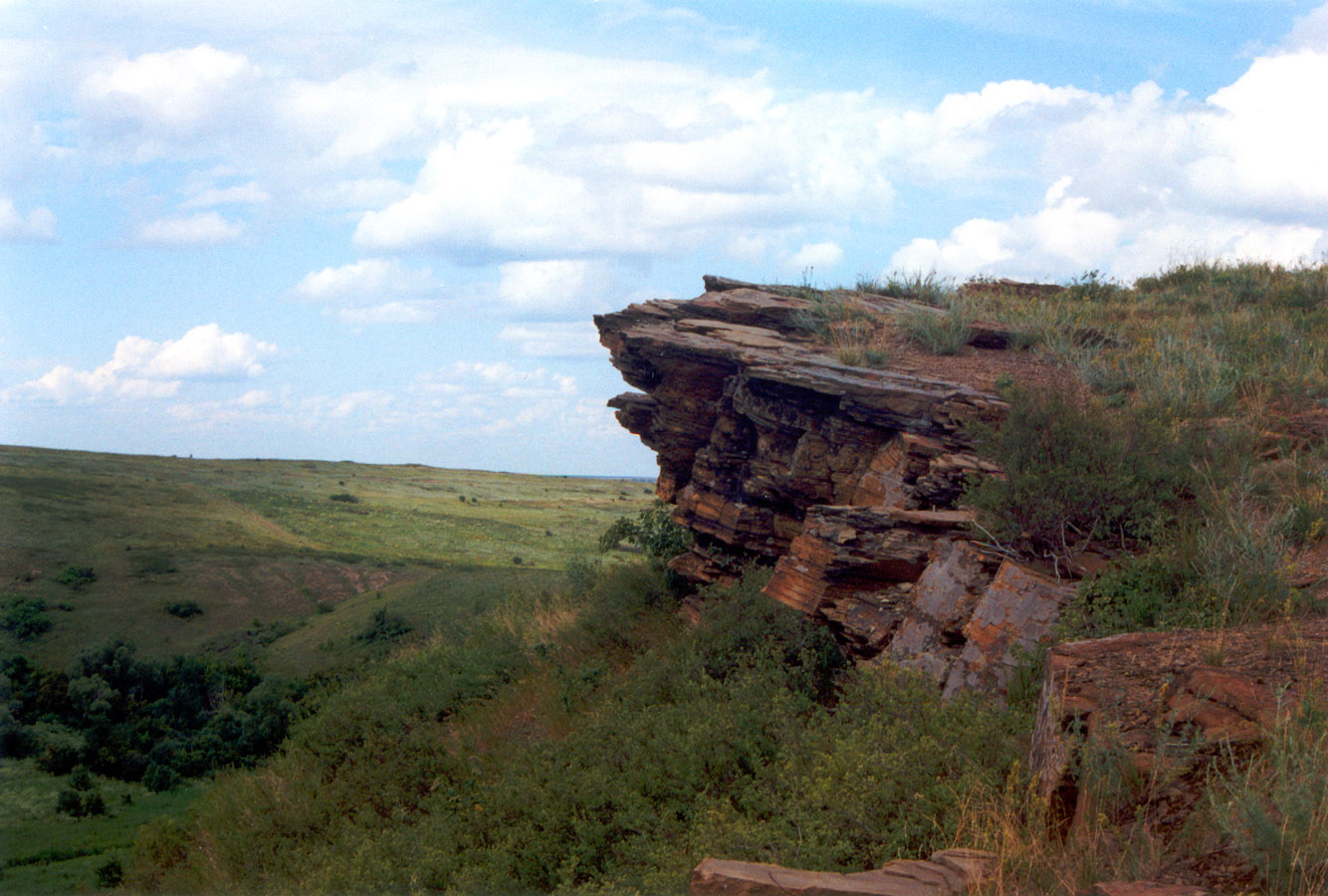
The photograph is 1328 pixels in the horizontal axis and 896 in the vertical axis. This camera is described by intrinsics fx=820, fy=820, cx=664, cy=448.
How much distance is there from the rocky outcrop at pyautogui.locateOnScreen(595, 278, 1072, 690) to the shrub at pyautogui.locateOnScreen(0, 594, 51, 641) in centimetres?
1915

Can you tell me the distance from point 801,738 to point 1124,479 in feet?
12.2

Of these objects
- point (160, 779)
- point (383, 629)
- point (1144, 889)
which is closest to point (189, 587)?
point (383, 629)

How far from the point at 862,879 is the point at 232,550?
3086cm

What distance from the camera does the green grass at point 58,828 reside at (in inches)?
508

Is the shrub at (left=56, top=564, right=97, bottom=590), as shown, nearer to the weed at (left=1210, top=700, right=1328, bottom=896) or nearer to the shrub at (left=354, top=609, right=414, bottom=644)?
the shrub at (left=354, top=609, right=414, bottom=644)

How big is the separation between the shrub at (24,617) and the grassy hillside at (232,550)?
0.73ft

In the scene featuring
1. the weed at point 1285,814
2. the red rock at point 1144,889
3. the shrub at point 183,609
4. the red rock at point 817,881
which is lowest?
the shrub at point 183,609

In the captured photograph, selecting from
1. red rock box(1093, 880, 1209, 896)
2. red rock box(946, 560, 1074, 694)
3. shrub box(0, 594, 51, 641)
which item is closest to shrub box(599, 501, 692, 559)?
red rock box(946, 560, 1074, 694)

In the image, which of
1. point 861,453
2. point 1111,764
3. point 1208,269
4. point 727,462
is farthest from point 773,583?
point 1208,269

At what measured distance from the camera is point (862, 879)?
391 centimetres

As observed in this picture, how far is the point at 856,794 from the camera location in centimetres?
525

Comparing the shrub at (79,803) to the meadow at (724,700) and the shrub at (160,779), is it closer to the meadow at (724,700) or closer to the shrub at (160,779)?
the meadow at (724,700)

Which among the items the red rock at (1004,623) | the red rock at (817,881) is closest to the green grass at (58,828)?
the red rock at (817,881)

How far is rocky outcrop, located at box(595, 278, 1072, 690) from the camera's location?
7504 mm
